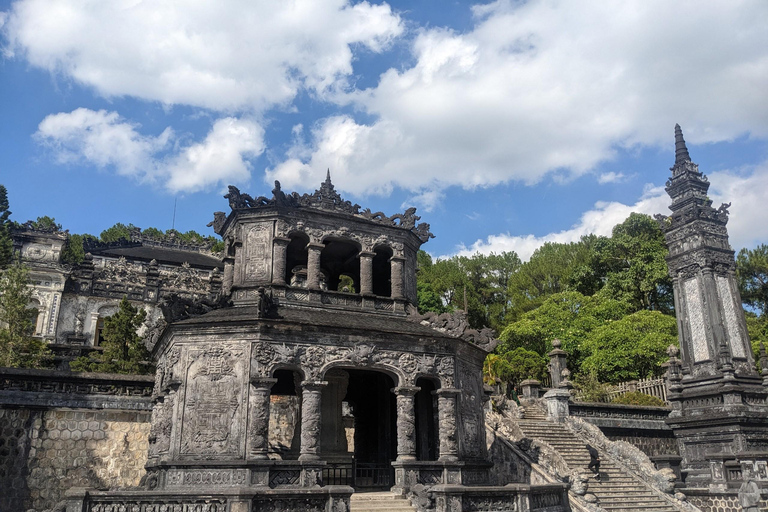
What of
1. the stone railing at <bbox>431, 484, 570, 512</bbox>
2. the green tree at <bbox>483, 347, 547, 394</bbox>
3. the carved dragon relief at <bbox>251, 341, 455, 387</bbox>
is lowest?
the stone railing at <bbox>431, 484, 570, 512</bbox>

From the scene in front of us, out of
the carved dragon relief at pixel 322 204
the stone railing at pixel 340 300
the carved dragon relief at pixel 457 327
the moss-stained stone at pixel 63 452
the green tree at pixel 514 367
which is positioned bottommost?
the moss-stained stone at pixel 63 452

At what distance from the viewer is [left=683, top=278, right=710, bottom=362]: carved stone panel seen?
24984mm

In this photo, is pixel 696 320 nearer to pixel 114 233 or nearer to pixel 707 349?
pixel 707 349

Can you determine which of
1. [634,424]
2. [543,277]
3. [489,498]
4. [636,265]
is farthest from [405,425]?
[543,277]

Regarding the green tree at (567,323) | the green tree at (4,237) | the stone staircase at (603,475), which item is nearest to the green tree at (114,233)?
the green tree at (4,237)

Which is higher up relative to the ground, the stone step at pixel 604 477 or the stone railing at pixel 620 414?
the stone railing at pixel 620 414

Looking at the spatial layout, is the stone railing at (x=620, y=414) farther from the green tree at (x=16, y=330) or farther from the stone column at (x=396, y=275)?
the green tree at (x=16, y=330)

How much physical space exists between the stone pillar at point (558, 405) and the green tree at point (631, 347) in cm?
1184

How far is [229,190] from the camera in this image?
19859 mm

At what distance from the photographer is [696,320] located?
Result: 25484mm

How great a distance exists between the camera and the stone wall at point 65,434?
1780cm

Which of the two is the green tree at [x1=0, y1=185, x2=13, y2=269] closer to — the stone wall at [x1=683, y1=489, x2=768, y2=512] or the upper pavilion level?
the upper pavilion level

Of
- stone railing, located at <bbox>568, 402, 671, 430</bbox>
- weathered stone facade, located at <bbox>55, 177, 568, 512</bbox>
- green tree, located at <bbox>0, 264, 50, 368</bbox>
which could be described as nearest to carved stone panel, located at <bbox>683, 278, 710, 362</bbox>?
stone railing, located at <bbox>568, 402, 671, 430</bbox>

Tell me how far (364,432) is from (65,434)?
951 centimetres
